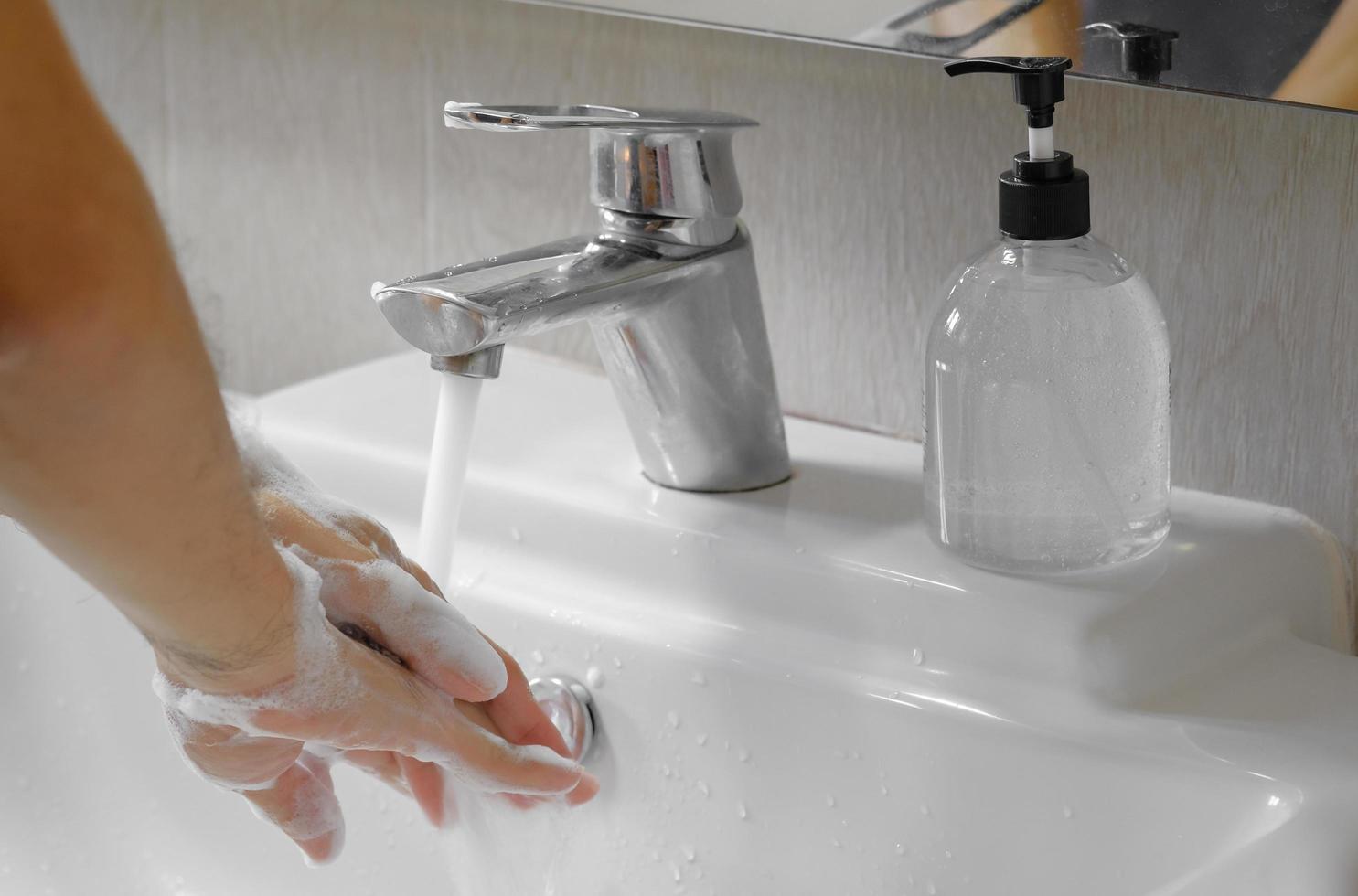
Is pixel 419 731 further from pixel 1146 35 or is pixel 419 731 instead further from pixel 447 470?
pixel 1146 35

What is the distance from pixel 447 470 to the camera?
1.79ft

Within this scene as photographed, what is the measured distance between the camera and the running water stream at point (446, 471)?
21.0 inches

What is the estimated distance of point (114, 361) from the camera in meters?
0.33

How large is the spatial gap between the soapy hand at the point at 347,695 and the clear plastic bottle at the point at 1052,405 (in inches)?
6.6

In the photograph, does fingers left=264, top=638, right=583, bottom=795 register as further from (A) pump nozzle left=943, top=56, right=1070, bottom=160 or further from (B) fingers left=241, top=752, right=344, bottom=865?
(A) pump nozzle left=943, top=56, right=1070, bottom=160

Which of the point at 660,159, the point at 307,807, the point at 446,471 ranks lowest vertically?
the point at 307,807

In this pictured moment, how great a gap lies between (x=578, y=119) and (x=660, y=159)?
4 cm

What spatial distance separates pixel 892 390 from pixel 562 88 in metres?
0.20

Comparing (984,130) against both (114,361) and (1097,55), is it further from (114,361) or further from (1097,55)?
(114,361)

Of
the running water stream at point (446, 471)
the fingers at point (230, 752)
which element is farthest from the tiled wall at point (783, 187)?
the fingers at point (230, 752)

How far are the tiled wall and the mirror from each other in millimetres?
45

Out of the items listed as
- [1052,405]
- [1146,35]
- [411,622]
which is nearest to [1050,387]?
[1052,405]

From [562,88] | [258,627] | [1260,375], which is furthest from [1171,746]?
[562,88]

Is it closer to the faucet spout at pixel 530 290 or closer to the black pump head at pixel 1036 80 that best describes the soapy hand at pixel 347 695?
the faucet spout at pixel 530 290
